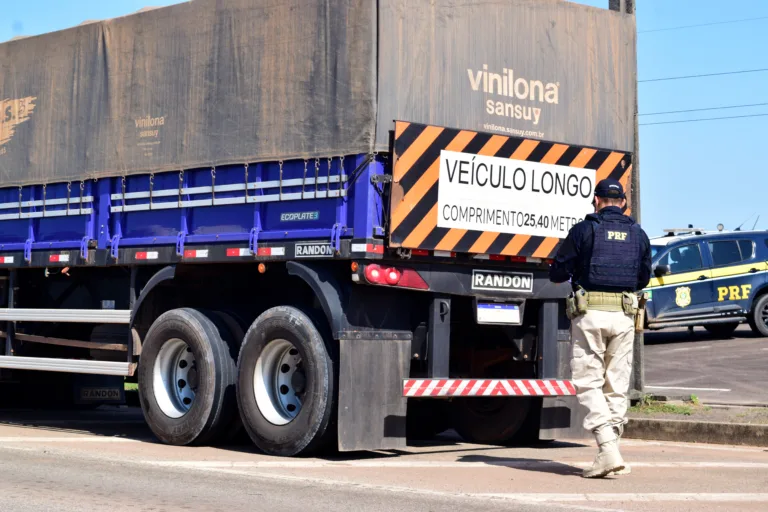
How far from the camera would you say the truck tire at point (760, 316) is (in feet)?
74.6

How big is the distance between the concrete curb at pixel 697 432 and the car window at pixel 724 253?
10.6 metres

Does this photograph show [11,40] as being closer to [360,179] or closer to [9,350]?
[9,350]

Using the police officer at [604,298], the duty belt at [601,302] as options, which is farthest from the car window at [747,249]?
the duty belt at [601,302]

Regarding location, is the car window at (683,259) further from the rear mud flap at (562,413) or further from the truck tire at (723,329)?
the rear mud flap at (562,413)

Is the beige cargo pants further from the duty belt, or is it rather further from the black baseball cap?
the black baseball cap

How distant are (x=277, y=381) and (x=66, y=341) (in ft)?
11.2

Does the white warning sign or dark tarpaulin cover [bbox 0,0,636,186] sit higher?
dark tarpaulin cover [bbox 0,0,636,186]

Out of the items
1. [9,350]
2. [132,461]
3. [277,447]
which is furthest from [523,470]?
[9,350]

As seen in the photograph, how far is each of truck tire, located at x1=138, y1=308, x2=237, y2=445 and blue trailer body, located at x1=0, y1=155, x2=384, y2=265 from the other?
2.44 feet

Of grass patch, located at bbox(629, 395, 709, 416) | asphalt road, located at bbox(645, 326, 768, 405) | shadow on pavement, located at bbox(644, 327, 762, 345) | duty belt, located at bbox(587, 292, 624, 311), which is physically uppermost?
duty belt, located at bbox(587, 292, 624, 311)

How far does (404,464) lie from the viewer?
10055mm

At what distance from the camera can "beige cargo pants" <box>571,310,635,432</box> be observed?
9.27 meters

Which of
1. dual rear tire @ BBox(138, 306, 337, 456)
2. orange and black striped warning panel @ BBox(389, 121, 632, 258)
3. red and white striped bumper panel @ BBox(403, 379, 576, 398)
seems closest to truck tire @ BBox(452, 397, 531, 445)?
red and white striped bumper panel @ BBox(403, 379, 576, 398)

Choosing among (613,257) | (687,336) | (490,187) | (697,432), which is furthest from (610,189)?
(687,336)
